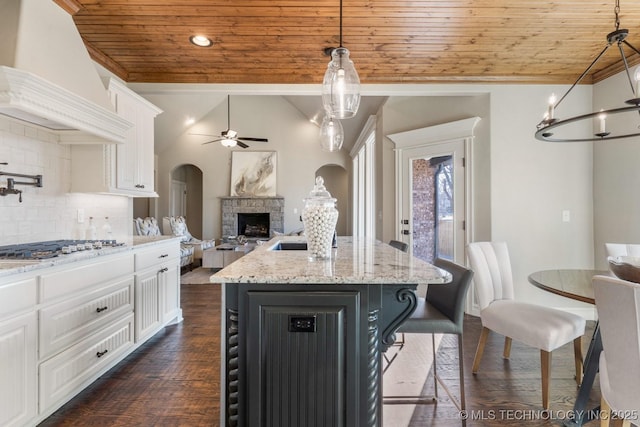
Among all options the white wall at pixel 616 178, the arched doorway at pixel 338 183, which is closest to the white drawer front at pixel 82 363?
the white wall at pixel 616 178

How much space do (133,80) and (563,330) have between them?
414cm

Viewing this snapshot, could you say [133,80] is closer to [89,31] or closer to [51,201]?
[89,31]

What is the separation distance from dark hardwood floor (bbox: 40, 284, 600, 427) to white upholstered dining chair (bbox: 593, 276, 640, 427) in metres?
0.69

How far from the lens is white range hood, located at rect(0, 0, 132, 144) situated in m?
1.73

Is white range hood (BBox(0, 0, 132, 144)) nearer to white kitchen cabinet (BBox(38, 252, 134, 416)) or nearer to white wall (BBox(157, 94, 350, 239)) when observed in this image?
white kitchen cabinet (BBox(38, 252, 134, 416))

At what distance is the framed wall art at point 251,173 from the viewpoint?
8.60 metres

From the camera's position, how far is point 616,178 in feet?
10.2

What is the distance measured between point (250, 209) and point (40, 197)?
246 inches

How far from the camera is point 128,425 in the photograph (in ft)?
5.74

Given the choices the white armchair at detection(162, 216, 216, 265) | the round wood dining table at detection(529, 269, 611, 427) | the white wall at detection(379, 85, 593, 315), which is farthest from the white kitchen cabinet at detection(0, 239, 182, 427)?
the white armchair at detection(162, 216, 216, 265)

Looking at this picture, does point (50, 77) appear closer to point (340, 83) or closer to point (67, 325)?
point (67, 325)

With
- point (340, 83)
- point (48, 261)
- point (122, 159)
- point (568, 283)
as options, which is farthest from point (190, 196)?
point (568, 283)

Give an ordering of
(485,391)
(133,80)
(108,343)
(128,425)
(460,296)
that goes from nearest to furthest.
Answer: (460,296) < (128,425) < (485,391) < (108,343) < (133,80)

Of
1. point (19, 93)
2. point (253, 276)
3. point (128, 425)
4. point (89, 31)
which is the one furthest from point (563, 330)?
point (89, 31)
